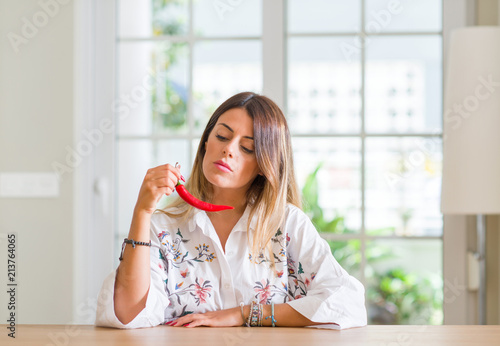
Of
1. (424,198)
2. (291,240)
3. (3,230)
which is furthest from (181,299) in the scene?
(424,198)

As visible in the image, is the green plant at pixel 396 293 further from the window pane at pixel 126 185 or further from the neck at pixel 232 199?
the neck at pixel 232 199

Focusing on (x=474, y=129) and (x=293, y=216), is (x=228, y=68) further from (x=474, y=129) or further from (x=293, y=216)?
(x=293, y=216)

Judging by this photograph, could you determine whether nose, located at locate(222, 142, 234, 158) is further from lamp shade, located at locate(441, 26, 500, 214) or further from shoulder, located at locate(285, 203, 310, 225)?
lamp shade, located at locate(441, 26, 500, 214)

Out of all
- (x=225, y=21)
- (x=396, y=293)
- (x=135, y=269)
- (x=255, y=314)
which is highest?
(x=225, y=21)

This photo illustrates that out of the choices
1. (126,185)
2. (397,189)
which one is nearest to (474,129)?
(126,185)

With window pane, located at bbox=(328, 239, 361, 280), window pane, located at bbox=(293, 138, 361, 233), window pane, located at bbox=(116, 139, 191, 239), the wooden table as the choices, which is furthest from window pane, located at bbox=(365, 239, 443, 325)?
the wooden table

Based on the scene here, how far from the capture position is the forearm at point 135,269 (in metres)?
1.33

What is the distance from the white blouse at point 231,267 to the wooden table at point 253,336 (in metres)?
0.21

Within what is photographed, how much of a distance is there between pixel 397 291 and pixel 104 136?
3.37 metres

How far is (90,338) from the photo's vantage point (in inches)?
44.1

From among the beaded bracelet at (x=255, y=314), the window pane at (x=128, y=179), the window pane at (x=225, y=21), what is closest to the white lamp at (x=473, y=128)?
the beaded bracelet at (x=255, y=314)

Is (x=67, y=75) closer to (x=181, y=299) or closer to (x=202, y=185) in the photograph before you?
(x=202, y=185)

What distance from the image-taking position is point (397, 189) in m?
5.47

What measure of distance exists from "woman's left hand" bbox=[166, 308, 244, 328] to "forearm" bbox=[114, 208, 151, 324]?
103mm
